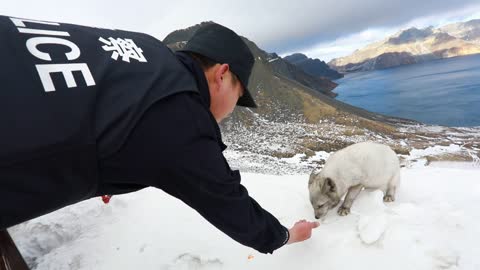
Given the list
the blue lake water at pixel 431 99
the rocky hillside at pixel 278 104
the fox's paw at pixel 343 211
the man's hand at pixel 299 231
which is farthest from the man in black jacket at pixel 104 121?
the blue lake water at pixel 431 99

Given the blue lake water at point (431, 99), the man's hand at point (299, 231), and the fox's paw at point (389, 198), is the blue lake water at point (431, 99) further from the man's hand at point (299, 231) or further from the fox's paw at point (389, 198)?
the man's hand at point (299, 231)

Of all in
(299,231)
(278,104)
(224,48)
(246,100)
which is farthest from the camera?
(278,104)

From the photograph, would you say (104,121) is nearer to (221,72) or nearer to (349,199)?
(221,72)

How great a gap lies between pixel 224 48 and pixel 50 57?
1.30 meters

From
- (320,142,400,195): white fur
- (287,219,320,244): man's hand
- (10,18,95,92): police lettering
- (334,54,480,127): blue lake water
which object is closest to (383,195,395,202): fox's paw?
(320,142,400,195): white fur

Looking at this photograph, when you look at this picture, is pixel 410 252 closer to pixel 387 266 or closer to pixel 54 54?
pixel 387 266

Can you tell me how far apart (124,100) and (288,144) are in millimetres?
40941

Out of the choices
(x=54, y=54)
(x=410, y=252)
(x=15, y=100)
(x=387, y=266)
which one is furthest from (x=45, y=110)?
(x=410, y=252)

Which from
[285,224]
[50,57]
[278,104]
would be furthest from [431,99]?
[50,57]

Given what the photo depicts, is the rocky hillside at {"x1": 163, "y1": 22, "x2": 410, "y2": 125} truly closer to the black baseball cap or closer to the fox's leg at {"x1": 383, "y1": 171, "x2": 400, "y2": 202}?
the fox's leg at {"x1": 383, "y1": 171, "x2": 400, "y2": 202}

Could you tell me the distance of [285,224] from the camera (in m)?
5.64

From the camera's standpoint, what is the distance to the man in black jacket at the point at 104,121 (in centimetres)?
182

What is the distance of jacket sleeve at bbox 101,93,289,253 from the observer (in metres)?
2.15

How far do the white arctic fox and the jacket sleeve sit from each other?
11.6ft
